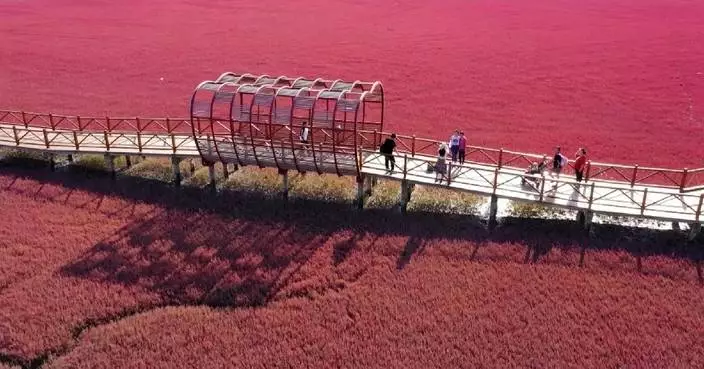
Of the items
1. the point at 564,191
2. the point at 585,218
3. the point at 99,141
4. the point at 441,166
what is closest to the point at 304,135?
the point at 441,166

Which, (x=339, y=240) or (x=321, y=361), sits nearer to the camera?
(x=321, y=361)

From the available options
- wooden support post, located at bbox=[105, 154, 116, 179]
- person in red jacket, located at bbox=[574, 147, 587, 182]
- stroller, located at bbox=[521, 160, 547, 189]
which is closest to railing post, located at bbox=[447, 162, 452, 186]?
stroller, located at bbox=[521, 160, 547, 189]

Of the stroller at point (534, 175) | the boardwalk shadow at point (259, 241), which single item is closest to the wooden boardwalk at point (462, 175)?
the stroller at point (534, 175)

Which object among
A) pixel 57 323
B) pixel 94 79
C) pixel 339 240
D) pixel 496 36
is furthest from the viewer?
pixel 496 36

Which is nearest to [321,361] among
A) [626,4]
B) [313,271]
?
[313,271]

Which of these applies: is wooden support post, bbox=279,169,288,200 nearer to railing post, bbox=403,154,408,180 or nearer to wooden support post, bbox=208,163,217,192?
wooden support post, bbox=208,163,217,192

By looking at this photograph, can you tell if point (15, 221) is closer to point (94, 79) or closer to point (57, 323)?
point (57, 323)
